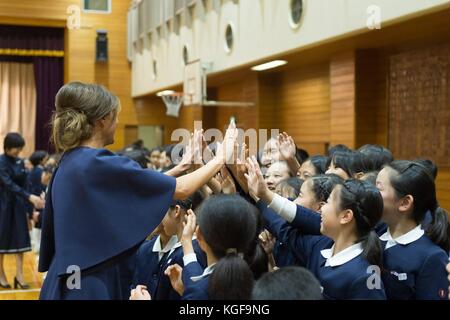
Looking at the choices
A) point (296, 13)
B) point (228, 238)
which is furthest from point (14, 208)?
point (228, 238)

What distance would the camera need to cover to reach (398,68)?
341 inches

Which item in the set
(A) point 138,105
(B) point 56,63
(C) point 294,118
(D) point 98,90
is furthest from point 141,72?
(D) point 98,90

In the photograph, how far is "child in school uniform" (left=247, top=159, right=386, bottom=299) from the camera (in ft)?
8.61

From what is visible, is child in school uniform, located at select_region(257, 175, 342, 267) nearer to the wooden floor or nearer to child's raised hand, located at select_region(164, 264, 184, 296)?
child's raised hand, located at select_region(164, 264, 184, 296)

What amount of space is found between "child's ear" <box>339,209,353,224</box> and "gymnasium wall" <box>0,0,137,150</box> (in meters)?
14.7

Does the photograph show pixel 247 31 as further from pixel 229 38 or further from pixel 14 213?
pixel 14 213

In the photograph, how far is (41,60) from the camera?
17.5m

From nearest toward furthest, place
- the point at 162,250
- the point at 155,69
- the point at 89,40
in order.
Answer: the point at 162,250
the point at 155,69
the point at 89,40

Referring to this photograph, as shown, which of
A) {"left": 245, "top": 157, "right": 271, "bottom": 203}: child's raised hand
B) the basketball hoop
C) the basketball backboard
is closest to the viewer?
{"left": 245, "top": 157, "right": 271, "bottom": 203}: child's raised hand

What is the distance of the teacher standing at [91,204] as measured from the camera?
244cm

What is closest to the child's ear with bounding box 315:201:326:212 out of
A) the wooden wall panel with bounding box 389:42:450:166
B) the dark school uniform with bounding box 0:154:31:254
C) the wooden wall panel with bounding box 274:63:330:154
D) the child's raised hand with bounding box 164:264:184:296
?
the child's raised hand with bounding box 164:264:184:296

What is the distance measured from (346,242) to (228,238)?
67 centimetres

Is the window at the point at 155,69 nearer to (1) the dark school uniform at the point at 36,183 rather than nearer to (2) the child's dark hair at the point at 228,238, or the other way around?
(1) the dark school uniform at the point at 36,183
